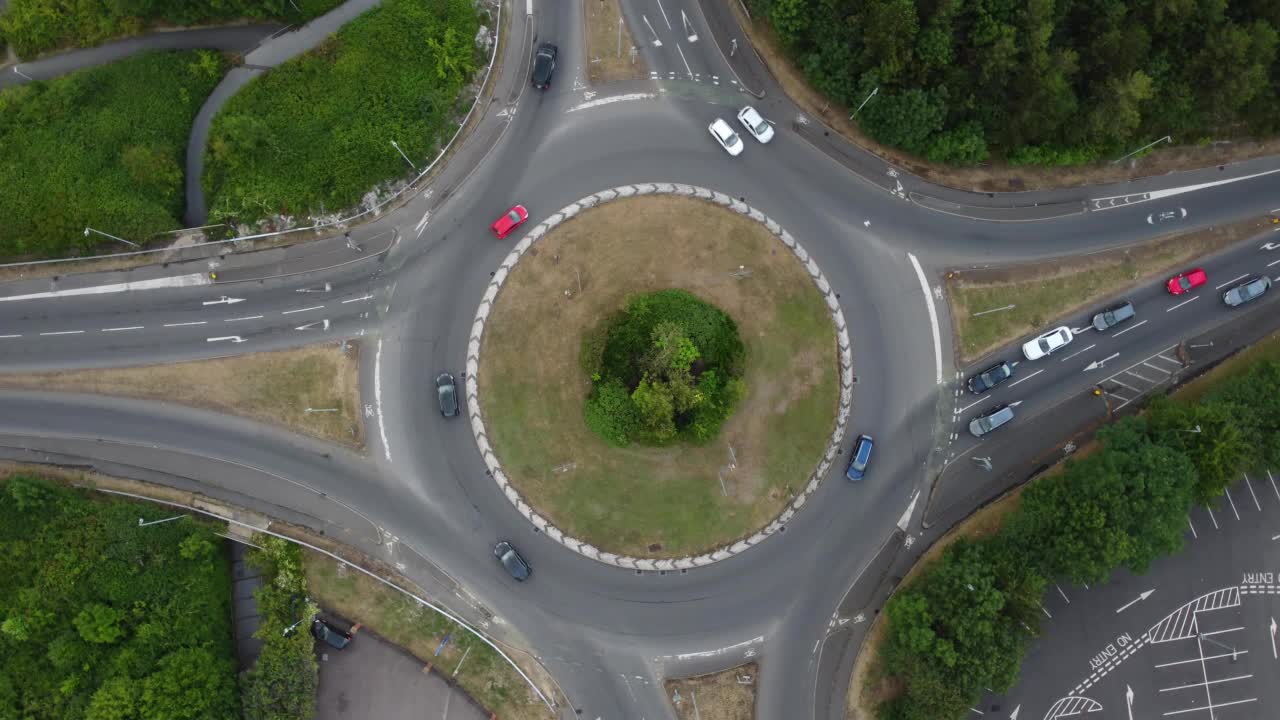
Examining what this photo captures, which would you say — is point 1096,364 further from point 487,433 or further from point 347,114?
point 347,114

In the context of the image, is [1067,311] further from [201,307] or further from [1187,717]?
[201,307]

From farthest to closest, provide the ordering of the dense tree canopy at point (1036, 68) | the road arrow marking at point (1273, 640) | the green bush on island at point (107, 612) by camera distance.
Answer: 1. the road arrow marking at point (1273, 640)
2. the dense tree canopy at point (1036, 68)
3. the green bush on island at point (107, 612)

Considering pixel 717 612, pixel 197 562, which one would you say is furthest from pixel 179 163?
pixel 717 612

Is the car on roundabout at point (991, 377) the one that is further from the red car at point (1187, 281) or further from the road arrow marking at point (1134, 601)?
the road arrow marking at point (1134, 601)

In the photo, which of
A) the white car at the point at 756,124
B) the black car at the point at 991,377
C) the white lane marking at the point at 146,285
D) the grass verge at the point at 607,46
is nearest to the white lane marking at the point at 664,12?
the grass verge at the point at 607,46

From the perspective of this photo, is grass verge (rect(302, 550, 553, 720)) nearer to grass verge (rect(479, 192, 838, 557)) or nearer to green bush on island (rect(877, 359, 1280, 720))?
grass verge (rect(479, 192, 838, 557))

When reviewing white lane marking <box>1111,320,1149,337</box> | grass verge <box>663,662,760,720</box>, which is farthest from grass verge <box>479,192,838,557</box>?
white lane marking <box>1111,320,1149,337</box>
